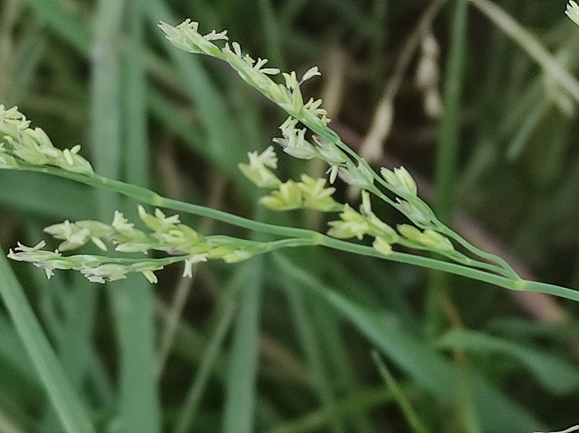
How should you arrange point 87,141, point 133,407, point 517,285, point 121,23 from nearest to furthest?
1. point 517,285
2. point 133,407
3. point 121,23
4. point 87,141

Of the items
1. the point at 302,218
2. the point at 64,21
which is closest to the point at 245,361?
the point at 302,218

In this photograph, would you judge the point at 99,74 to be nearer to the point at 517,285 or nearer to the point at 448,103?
the point at 448,103

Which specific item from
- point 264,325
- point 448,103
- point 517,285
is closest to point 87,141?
point 264,325

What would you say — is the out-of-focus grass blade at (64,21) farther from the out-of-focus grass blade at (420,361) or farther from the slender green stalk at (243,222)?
the slender green stalk at (243,222)

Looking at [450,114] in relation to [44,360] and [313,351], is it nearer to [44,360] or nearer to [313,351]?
[313,351]

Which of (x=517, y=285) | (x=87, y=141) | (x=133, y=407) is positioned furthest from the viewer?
(x=87, y=141)

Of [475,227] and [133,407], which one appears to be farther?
[475,227]

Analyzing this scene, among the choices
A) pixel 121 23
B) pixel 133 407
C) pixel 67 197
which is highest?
pixel 121 23

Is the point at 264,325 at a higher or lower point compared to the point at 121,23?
lower

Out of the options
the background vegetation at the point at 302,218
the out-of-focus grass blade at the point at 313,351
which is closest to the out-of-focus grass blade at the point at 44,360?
the background vegetation at the point at 302,218
